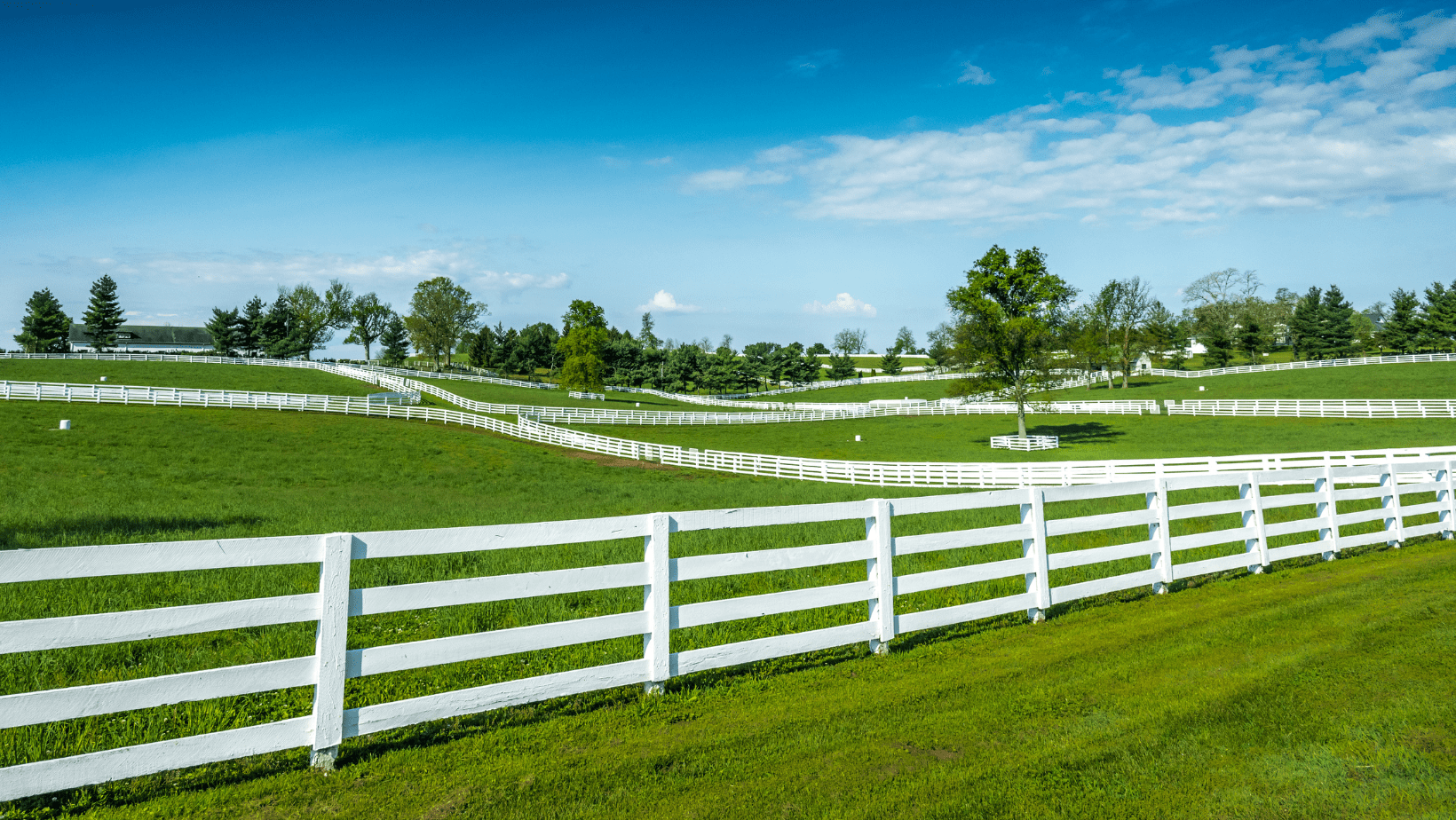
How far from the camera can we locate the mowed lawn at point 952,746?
3.91 m

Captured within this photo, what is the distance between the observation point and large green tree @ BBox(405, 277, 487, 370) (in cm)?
11088

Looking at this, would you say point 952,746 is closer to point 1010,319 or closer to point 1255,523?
point 1255,523

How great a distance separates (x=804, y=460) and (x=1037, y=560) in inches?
1074

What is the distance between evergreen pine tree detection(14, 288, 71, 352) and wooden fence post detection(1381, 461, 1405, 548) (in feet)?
423

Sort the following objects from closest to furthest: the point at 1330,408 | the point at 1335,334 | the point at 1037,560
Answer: the point at 1037,560
the point at 1330,408
the point at 1335,334

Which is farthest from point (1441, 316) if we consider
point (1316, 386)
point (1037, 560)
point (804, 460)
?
point (1037, 560)

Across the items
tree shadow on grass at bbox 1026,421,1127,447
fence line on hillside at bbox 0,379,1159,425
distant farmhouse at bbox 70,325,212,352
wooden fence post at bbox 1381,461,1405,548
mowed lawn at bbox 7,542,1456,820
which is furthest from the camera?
distant farmhouse at bbox 70,325,212,352

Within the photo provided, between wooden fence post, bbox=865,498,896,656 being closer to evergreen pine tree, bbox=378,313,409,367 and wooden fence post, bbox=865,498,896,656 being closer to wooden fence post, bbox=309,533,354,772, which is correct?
wooden fence post, bbox=309,533,354,772

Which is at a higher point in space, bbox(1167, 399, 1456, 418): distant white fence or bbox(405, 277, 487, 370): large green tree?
bbox(405, 277, 487, 370): large green tree

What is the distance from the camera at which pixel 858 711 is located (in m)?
5.32

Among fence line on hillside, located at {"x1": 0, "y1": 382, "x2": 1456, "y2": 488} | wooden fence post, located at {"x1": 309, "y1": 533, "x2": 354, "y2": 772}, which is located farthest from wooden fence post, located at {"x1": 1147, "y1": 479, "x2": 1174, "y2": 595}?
fence line on hillside, located at {"x1": 0, "y1": 382, "x2": 1456, "y2": 488}

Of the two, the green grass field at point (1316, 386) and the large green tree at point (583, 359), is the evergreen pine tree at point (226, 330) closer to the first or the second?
the large green tree at point (583, 359)

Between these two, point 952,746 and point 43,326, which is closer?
point 952,746

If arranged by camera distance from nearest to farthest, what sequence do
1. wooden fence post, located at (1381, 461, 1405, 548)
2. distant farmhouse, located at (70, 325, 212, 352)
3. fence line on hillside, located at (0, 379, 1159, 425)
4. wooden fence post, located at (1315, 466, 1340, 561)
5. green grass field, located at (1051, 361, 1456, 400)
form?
1. wooden fence post, located at (1315, 466, 1340, 561)
2. wooden fence post, located at (1381, 461, 1405, 548)
3. fence line on hillside, located at (0, 379, 1159, 425)
4. green grass field, located at (1051, 361, 1456, 400)
5. distant farmhouse, located at (70, 325, 212, 352)
